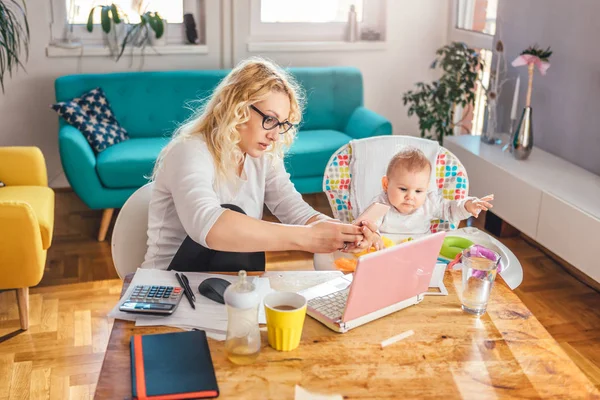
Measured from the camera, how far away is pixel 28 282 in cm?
267

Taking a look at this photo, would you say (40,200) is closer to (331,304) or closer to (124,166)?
(124,166)

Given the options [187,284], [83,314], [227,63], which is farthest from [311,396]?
[227,63]

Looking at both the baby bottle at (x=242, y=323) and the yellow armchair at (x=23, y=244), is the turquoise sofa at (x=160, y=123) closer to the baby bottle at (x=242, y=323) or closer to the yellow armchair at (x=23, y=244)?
the yellow armchair at (x=23, y=244)

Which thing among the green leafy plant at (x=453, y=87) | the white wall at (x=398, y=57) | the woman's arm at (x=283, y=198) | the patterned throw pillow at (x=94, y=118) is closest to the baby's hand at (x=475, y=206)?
the woman's arm at (x=283, y=198)

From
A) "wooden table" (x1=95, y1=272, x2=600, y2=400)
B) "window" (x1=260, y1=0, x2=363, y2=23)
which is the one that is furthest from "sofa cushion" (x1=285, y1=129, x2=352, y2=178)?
"wooden table" (x1=95, y1=272, x2=600, y2=400)

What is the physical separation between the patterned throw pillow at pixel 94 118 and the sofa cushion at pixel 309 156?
0.99 metres

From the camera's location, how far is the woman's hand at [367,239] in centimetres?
173

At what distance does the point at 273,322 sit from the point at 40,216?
183 cm

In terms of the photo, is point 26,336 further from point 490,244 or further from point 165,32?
point 165,32

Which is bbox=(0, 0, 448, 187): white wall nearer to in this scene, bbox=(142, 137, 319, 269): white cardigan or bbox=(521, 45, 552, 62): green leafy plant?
bbox=(521, 45, 552, 62): green leafy plant

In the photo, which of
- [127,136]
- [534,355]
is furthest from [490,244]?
[127,136]

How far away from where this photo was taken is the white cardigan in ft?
5.60

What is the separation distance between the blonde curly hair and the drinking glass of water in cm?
66

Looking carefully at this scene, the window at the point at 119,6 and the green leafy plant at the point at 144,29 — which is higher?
the window at the point at 119,6
